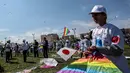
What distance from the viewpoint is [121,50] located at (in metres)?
3.49

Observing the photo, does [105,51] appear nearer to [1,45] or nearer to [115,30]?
[115,30]

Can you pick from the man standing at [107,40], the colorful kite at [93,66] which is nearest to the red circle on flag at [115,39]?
the man standing at [107,40]

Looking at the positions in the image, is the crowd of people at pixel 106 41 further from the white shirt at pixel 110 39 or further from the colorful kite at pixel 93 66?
the colorful kite at pixel 93 66

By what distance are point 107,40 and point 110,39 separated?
0.13 ft

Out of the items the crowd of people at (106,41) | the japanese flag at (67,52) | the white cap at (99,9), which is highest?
the white cap at (99,9)

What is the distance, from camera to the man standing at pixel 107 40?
3467 mm

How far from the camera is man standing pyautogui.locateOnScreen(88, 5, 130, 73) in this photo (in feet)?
11.4

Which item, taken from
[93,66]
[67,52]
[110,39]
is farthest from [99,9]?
[67,52]

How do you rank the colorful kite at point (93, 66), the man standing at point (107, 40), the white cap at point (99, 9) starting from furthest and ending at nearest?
the white cap at point (99, 9) → the man standing at point (107, 40) → the colorful kite at point (93, 66)

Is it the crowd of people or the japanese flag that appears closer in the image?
the crowd of people

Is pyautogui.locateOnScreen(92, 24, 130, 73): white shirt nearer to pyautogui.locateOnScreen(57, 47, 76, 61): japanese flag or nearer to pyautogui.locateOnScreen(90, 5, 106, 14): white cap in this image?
pyautogui.locateOnScreen(90, 5, 106, 14): white cap

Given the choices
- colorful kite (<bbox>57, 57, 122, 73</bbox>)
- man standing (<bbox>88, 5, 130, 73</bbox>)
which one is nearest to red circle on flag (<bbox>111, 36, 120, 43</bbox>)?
man standing (<bbox>88, 5, 130, 73</bbox>)

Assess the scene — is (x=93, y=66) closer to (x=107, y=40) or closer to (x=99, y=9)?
(x=107, y=40)

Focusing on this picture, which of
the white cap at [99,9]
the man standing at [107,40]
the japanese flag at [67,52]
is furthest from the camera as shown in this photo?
the japanese flag at [67,52]
